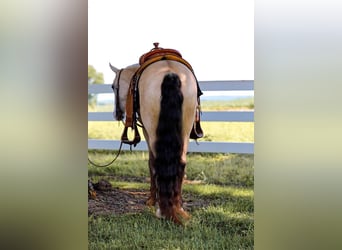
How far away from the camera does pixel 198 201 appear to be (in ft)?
6.93

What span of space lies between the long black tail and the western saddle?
9cm

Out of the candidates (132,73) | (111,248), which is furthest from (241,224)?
(132,73)

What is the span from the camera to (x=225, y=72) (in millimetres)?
1980

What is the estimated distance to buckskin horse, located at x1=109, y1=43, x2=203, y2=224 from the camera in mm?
2049

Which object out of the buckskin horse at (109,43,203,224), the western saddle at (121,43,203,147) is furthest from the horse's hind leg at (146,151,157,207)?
the western saddle at (121,43,203,147)

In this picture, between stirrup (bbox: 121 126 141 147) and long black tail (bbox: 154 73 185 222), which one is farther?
stirrup (bbox: 121 126 141 147)

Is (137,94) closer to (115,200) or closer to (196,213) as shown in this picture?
(115,200)

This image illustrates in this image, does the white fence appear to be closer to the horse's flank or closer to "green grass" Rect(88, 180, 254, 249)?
the horse's flank

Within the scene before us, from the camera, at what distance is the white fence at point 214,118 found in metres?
1.98

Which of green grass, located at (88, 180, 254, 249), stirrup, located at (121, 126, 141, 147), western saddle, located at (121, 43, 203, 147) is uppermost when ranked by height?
western saddle, located at (121, 43, 203, 147)
